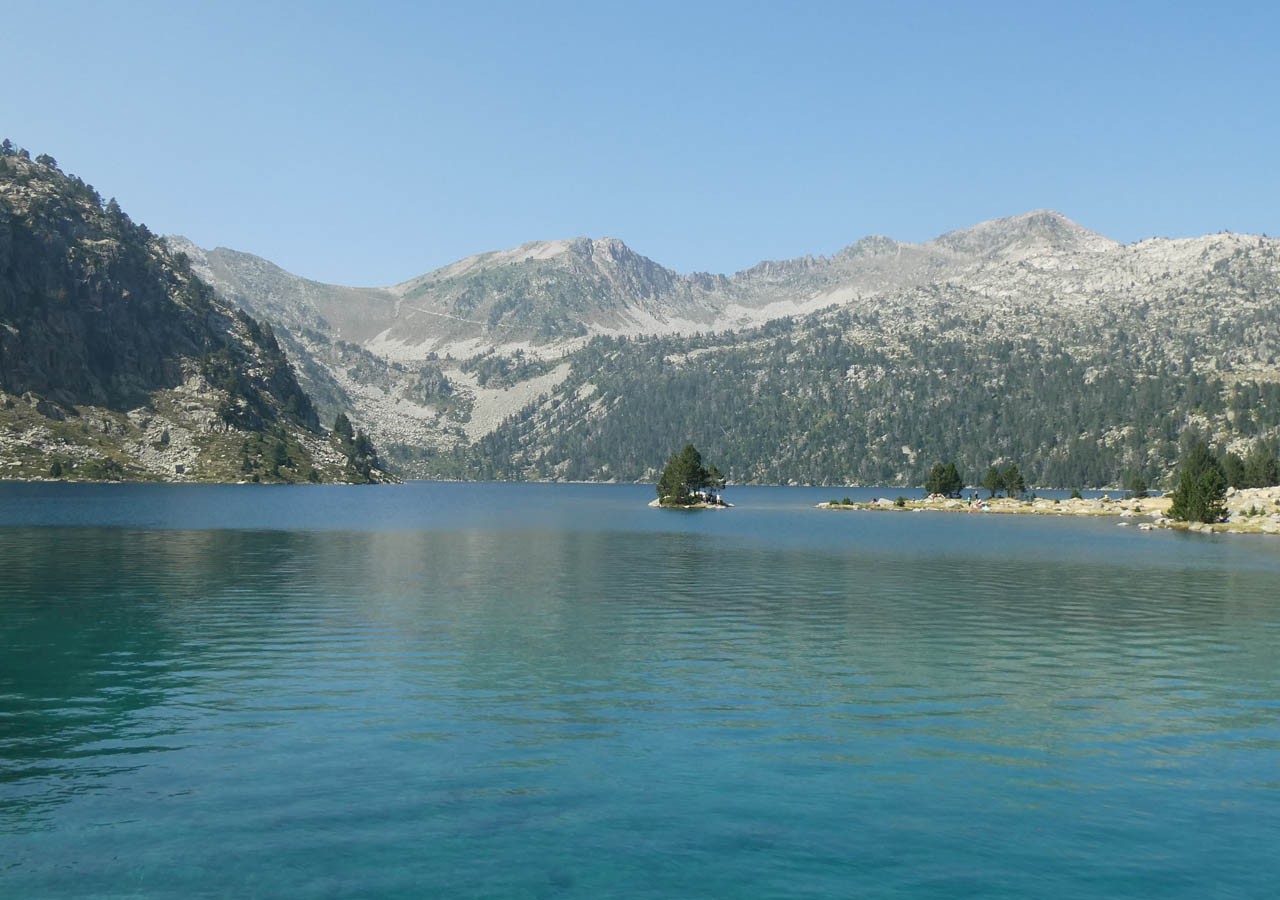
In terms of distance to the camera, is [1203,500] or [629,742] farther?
[1203,500]

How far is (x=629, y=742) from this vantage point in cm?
3412

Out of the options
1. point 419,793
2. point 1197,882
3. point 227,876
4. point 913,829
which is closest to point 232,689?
point 419,793

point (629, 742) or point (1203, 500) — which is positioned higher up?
point (1203, 500)

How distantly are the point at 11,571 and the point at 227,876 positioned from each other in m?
78.0

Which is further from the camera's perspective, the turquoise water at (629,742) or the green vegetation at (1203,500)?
the green vegetation at (1203,500)

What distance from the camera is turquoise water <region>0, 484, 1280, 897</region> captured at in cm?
2341

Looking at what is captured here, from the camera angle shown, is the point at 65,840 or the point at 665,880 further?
the point at 65,840

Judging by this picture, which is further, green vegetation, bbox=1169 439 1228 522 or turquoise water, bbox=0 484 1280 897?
green vegetation, bbox=1169 439 1228 522

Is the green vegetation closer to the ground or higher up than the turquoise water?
higher up

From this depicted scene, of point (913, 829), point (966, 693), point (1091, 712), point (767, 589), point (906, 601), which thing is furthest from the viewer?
point (767, 589)

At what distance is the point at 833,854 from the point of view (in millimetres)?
24328

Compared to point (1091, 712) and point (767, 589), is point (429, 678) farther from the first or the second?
point (767, 589)

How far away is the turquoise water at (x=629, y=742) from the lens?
76.8ft

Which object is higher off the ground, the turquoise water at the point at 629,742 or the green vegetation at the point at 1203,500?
the green vegetation at the point at 1203,500
